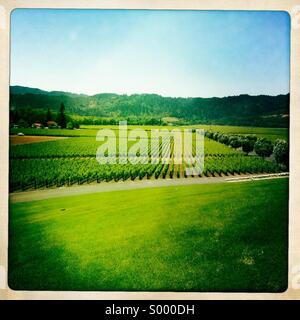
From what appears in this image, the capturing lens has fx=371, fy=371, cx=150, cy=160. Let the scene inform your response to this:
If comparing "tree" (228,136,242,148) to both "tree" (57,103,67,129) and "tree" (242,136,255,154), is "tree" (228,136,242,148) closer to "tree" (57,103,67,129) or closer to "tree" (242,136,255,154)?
"tree" (242,136,255,154)

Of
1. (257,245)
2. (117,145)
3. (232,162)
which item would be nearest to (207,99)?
(232,162)

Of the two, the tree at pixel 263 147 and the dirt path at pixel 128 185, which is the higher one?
the tree at pixel 263 147

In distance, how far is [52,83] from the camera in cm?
354

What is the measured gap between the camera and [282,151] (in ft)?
11.3

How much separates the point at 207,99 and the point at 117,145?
0.97 metres

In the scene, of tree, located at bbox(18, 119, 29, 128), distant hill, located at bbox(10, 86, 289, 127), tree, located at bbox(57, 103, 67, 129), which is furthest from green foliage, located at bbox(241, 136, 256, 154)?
tree, located at bbox(18, 119, 29, 128)

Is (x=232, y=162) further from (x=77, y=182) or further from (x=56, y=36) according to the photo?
(x=56, y=36)

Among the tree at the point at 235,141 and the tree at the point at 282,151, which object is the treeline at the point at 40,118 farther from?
the tree at the point at 282,151

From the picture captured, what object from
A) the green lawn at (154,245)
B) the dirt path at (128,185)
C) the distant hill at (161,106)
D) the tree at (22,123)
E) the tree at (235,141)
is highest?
the distant hill at (161,106)

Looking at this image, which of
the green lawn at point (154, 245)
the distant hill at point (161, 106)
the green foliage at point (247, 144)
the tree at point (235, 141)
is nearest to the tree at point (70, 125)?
the distant hill at point (161, 106)

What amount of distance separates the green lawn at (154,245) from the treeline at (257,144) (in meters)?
0.25

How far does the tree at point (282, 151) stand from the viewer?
136 inches

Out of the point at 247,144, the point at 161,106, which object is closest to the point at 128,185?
the point at 161,106
